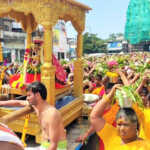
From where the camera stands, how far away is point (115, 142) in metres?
1.96

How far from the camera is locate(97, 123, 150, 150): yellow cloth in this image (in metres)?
1.67

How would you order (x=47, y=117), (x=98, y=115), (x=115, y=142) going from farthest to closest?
(x=47, y=117)
(x=98, y=115)
(x=115, y=142)

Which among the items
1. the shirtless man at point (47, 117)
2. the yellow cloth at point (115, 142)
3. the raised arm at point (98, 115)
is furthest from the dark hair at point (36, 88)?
the yellow cloth at point (115, 142)

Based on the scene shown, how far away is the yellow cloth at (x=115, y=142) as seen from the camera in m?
1.67

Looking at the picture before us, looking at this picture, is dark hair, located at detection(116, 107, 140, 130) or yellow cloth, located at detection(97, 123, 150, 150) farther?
dark hair, located at detection(116, 107, 140, 130)

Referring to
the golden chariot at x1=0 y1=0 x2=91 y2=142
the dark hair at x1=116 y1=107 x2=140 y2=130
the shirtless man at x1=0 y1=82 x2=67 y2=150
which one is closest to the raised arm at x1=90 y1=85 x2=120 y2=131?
the dark hair at x1=116 y1=107 x2=140 y2=130

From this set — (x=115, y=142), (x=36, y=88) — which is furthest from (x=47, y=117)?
(x=115, y=142)

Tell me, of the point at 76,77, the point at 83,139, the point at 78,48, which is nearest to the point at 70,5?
the point at 78,48

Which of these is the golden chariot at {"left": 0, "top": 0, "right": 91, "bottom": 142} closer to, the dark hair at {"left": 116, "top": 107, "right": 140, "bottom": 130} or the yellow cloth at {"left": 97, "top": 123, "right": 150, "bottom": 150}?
the yellow cloth at {"left": 97, "top": 123, "right": 150, "bottom": 150}

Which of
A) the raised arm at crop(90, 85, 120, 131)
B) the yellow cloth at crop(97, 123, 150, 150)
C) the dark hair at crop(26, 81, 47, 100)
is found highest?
the dark hair at crop(26, 81, 47, 100)

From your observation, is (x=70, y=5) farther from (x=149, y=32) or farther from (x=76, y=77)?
(x=149, y=32)

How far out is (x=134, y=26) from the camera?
20.3m

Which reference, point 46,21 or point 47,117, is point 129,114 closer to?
point 47,117

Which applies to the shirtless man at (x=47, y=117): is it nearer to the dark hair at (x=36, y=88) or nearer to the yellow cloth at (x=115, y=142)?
the dark hair at (x=36, y=88)
